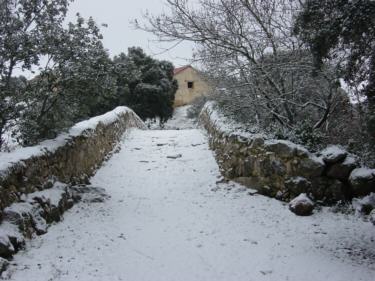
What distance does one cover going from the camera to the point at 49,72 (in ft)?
24.5

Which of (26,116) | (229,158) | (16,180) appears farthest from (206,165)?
(16,180)

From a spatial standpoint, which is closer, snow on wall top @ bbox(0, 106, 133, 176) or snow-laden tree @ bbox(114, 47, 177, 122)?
snow on wall top @ bbox(0, 106, 133, 176)

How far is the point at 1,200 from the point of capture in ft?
16.7

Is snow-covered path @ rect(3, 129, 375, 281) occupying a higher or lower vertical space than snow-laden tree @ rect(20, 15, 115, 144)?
lower

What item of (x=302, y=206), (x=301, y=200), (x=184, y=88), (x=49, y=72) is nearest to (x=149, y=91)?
(x=184, y=88)

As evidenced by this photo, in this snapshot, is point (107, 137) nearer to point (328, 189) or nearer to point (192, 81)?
point (328, 189)

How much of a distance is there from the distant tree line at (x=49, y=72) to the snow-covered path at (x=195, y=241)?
176cm

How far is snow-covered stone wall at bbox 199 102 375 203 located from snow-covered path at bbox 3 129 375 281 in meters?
0.32

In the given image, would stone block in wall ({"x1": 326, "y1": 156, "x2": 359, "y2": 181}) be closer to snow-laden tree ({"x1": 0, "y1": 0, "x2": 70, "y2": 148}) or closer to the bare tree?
the bare tree

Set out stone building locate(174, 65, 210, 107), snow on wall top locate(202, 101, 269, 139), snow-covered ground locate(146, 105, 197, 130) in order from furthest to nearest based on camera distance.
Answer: stone building locate(174, 65, 210, 107) < snow-covered ground locate(146, 105, 197, 130) < snow on wall top locate(202, 101, 269, 139)

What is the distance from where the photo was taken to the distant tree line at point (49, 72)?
714 cm

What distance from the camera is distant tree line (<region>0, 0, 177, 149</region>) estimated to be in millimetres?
7145

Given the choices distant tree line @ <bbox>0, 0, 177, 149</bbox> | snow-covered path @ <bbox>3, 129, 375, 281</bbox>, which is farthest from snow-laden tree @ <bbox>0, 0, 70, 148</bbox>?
snow-covered path @ <bbox>3, 129, 375, 281</bbox>

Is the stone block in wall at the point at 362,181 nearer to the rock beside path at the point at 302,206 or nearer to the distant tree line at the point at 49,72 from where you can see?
the rock beside path at the point at 302,206
